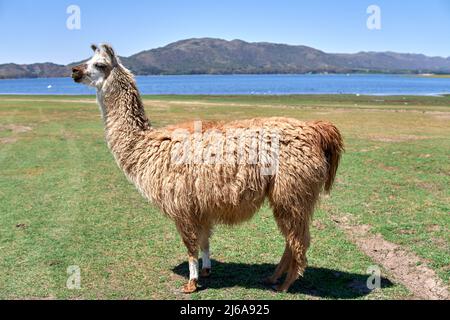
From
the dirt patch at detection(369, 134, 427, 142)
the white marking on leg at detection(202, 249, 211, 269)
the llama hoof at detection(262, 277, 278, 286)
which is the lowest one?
the llama hoof at detection(262, 277, 278, 286)

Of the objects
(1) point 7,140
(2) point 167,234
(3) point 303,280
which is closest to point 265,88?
(1) point 7,140

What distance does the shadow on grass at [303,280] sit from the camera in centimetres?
539

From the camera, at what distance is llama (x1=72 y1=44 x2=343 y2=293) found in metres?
5.09

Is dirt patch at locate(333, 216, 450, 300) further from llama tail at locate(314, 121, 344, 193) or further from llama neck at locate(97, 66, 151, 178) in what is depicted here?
llama neck at locate(97, 66, 151, 178)

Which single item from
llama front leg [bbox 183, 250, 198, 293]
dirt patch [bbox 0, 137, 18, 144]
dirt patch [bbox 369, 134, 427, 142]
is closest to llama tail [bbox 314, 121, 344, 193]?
llama front leg [bbox 183, 250, 198, 293]

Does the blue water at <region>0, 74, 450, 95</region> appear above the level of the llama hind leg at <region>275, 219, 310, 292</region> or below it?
above

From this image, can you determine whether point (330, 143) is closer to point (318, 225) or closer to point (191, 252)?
point (191, 252)

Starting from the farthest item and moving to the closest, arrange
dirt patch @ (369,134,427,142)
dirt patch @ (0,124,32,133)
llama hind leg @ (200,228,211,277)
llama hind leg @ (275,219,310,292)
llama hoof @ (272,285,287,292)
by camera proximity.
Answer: dirt patch @ (0,124,32,133)
dirt patch @ (369,134,427,142)
llama hind leg @ (200,228,211,277)
llama hoof @ (272,285,287,292)
llama hind leg @ (275,219,310,292)

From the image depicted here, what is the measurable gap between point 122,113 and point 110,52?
74 cm

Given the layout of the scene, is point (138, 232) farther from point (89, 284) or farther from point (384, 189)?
point (384, 189)

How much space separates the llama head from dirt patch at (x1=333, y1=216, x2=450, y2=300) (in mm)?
4370

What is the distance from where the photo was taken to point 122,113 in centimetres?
555

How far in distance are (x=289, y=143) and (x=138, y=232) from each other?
3.52 metres

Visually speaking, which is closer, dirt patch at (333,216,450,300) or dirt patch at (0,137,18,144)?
dirt patch at (333,216,450,300)
